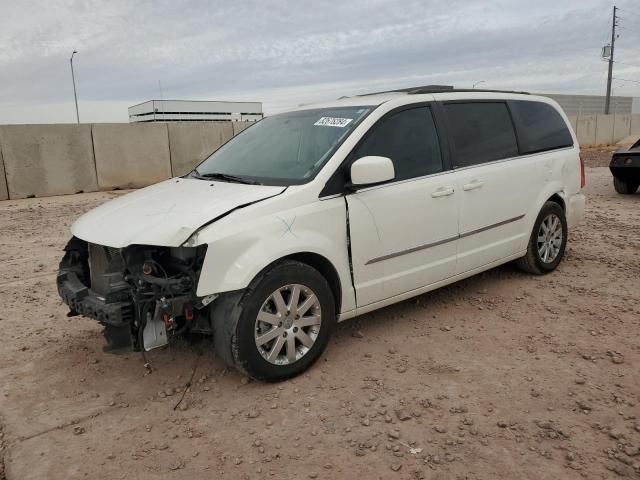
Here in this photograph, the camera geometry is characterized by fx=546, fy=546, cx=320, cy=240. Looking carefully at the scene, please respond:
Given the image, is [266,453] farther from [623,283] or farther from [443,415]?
[623,283]

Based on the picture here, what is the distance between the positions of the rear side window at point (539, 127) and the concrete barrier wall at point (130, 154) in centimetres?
1148

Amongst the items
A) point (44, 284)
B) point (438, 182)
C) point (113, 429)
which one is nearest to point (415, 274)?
point (438, 182)

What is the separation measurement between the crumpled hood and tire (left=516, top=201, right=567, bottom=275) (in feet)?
9.52

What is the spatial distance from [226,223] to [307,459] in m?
1.35

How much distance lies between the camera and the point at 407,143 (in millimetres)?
4086

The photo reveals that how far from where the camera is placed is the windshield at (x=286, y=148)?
147 inches

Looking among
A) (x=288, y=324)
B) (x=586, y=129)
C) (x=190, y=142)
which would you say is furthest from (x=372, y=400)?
(x=586, y=129)

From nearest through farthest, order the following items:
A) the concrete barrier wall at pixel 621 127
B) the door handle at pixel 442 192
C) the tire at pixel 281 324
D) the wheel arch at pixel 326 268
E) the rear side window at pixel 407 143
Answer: the tire at pixel 281 324 → the wheel arch at pixel 326 268 → the rear side window at pixel 407 143 → the door handle at pixel 442 192 → the concrete barrier wall at pixel 621 127

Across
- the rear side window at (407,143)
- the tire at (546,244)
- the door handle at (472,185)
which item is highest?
the rear side window at (407,143)

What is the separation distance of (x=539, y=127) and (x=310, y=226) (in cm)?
303

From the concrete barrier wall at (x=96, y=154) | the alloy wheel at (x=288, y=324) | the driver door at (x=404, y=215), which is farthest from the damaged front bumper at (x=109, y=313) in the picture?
the concrete barrier wall at (x=96, y=154)

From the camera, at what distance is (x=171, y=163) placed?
50.2 feet

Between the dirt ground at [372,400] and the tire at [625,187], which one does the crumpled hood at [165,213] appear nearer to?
the dirt ground at [372,400]

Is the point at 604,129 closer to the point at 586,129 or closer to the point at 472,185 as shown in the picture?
the point at 586,129
